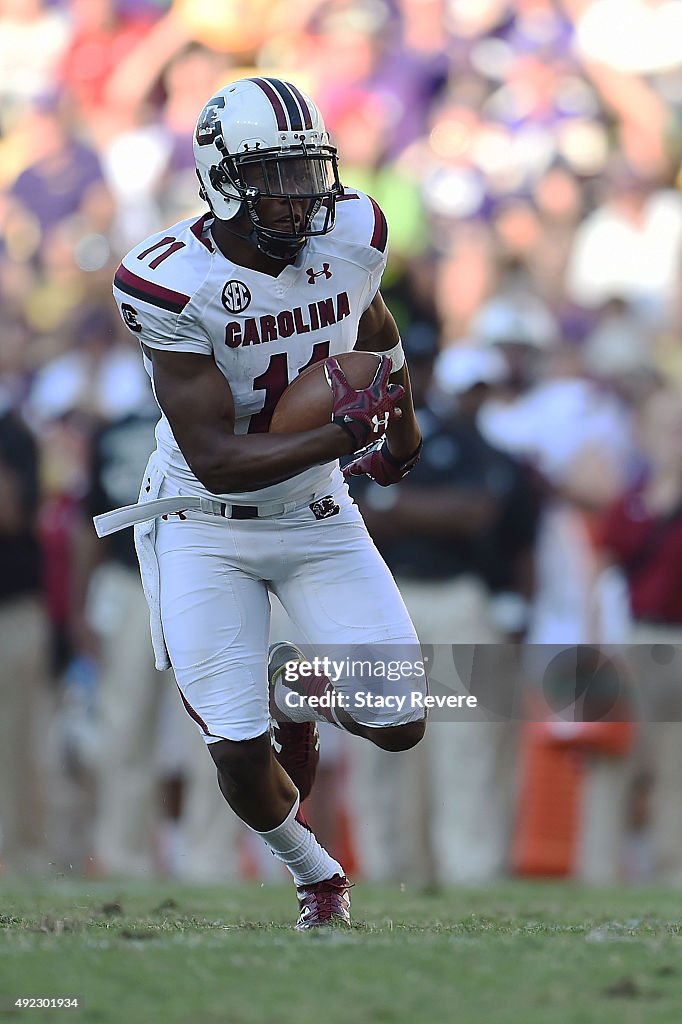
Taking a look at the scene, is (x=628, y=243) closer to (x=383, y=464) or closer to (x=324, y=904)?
(x=383, y=464)

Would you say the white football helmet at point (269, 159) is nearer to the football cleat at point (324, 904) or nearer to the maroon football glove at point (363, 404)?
the maroon football glove at point (363, 404)

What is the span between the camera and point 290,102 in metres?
5.20

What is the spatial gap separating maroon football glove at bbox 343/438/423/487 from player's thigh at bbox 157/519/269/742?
0.59 metres

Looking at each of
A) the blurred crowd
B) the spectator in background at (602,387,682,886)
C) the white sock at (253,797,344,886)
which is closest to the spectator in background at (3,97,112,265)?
the blurred crowd

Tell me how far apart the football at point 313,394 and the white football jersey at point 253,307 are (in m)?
0.08

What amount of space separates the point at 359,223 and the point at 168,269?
685mm

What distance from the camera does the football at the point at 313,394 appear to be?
504cm

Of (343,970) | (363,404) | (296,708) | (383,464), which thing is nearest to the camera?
(343,970)

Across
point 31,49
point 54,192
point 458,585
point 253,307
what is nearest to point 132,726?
point 458,585

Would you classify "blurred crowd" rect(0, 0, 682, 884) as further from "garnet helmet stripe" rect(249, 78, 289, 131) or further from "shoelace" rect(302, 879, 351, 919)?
"garnet helmet stripe" rect(249, 78, 289, 131)

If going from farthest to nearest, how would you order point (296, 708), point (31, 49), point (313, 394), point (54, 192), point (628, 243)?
point (31, 49), point (54, 192), point (628, 243), point (296, 708), point (313, 394)

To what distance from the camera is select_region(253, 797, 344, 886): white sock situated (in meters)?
5.25

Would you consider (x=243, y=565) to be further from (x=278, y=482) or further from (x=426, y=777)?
(x=426, y=777)

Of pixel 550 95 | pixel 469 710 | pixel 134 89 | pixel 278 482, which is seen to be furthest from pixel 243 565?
pixel 134 89
